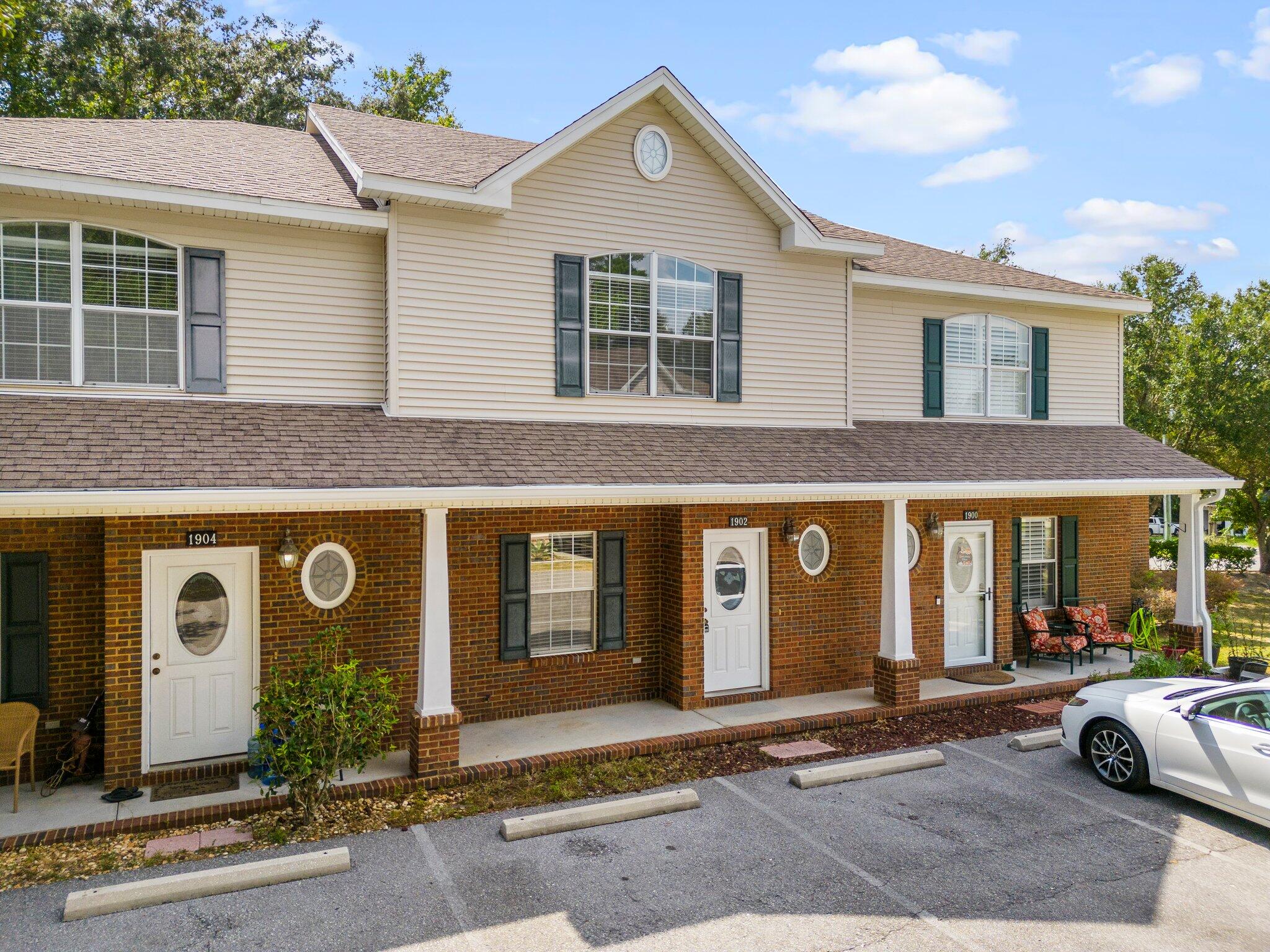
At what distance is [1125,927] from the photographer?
5449 mm

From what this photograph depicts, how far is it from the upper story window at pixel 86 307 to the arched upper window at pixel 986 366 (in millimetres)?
10531

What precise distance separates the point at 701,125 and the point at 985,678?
857 centimetres

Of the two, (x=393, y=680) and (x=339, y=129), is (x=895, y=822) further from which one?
(x=339, y=129)

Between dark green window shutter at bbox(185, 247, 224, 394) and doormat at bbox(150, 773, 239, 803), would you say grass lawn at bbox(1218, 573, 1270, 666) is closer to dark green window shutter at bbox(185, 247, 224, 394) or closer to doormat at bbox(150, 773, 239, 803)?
doormat at bbox(150, 773, 239, 803)

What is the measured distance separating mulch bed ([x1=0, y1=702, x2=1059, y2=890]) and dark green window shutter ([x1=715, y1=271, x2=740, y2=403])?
4334 millimetres

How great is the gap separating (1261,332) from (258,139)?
1078 inches

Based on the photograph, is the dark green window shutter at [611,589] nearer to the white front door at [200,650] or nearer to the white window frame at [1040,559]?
the white front door at [200,650]

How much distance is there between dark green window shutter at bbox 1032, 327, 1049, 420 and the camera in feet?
43.0

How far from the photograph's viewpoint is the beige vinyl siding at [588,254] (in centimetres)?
891

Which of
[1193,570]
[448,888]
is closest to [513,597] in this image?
[448,888]

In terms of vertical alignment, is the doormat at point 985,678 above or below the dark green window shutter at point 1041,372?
below

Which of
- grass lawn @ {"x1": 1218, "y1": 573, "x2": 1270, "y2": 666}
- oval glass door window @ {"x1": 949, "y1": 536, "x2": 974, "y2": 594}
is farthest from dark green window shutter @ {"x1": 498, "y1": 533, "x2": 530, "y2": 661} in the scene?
grass lawn @ {"x1": 1218, "y1": 573, "x2": 1270, "y2": 666}

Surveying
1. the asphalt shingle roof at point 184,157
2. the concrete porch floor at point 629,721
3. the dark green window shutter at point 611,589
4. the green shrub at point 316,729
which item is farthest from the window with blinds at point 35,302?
the dark green window shutter at point 611,589

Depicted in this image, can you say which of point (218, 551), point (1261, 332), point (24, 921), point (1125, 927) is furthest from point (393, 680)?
point (1261, 332)
